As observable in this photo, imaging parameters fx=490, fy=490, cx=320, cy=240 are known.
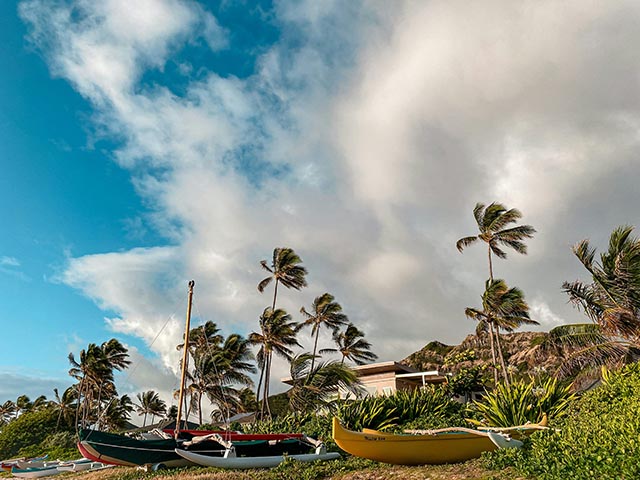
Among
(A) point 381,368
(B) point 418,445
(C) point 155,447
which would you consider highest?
(A) point 381,368

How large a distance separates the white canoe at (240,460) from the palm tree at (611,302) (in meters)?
14.4

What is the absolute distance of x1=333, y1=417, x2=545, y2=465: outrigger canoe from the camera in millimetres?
12758

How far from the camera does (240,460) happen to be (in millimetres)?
15906

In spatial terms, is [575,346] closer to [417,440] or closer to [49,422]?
[417,440]

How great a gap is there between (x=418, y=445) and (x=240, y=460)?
Result: 6.29 meters

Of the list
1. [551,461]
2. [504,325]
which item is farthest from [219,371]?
[551,461]

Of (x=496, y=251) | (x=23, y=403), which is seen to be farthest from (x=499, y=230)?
(x=23, y=403)

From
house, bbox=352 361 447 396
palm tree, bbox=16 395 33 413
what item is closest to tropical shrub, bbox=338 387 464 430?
house, bbox=352 361 447 396

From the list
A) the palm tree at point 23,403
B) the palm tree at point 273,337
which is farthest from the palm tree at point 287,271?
the palm tree at point 23,403

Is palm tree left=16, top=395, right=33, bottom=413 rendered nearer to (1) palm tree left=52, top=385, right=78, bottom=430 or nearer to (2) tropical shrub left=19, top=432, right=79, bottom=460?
(1) palm tree left=52, top=385, right=78, bottom=430

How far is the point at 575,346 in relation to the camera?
24594mm

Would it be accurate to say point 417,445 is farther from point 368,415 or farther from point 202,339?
point 202,339

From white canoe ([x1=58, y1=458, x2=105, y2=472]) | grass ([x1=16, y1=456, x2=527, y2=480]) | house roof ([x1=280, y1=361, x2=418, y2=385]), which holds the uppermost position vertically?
house roof ([x1=280, y1=361, x2=418, y2=385])

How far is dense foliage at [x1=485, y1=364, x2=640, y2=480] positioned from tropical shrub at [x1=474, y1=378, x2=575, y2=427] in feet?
7.02
